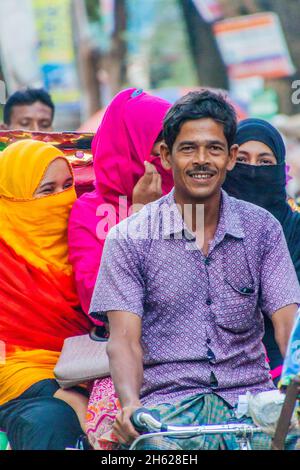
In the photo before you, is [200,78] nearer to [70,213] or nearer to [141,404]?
[70,213]

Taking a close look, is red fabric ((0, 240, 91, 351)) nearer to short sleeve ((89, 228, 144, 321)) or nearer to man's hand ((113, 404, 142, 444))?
short sleeve ((89, 228, 144, 321))

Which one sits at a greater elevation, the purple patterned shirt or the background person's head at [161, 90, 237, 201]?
the background person's head at [161, 90, 237, 201]

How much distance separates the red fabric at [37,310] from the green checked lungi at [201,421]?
1.13m

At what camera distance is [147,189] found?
4.96 metres

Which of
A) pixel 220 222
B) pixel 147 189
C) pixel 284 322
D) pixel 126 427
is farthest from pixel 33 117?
pixel 126 427

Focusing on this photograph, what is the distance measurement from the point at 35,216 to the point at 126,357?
1.38m

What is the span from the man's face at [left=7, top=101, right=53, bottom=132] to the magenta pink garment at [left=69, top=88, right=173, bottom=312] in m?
2.23

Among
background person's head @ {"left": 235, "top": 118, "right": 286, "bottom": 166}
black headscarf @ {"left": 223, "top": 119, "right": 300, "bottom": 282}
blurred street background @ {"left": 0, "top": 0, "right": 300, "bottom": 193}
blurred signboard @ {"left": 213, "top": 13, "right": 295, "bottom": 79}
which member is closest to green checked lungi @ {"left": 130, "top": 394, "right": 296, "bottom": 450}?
black headscarf @ {"left": 223, "top": 119, "right": 300, "bottom": 282}

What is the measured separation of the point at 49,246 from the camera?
16.6 feet

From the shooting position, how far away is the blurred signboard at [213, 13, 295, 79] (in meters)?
19.5

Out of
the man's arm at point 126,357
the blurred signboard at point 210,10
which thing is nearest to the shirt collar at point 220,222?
the man's arm at point 126,357

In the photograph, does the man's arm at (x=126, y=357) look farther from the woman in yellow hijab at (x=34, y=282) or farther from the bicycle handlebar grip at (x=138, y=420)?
the woman in yellow hijab at (x=34, y=282)

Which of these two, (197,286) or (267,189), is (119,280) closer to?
(197,286)

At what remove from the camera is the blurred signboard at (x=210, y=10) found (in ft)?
63.6
